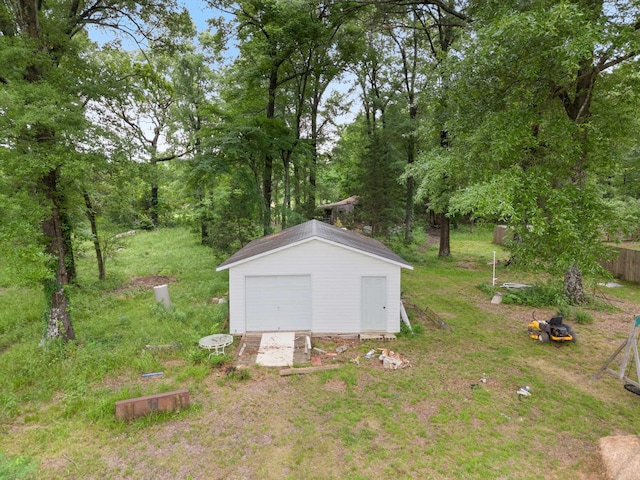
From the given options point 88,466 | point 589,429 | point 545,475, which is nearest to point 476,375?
point 589,429

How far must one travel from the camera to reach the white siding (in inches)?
399

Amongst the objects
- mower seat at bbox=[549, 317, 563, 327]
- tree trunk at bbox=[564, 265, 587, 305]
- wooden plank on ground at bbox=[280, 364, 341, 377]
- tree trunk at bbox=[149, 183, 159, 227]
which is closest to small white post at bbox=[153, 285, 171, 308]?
wooden plank on ground at bbox=[280, 364, 341, 377]

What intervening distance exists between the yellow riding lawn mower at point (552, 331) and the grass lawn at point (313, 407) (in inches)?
10.3

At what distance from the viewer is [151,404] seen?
6359mm

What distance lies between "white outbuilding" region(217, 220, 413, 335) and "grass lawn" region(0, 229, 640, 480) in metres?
1.08

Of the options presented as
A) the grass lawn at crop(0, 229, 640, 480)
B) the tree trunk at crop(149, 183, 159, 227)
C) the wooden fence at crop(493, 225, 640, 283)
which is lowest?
the grass lawn at crop(0, 229, 640, 480)

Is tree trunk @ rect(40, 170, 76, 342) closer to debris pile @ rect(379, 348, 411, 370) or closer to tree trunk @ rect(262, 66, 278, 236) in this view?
debris pile @ rect(379, 348, 411, 370)

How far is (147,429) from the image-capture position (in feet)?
20.0

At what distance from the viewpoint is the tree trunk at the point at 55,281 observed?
8742 millimetres

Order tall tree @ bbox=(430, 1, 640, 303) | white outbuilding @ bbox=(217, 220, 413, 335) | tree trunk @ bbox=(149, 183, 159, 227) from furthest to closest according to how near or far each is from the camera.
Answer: tree trunk @ bbox=(149, 183, 159, 227) < white outbuilding @ bbox=(217, 220, 413, 335) < tall tree @ bbox=(430, 1, 640, 303)

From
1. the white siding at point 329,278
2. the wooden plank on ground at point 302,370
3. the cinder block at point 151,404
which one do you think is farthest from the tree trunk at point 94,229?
the wooden plank on ground at point 302,370

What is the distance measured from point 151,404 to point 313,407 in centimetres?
308

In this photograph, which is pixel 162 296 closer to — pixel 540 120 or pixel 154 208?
pixel 540 120

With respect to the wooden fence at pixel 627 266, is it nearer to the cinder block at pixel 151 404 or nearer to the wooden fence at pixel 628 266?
the wooden fence at pixel 628 266
